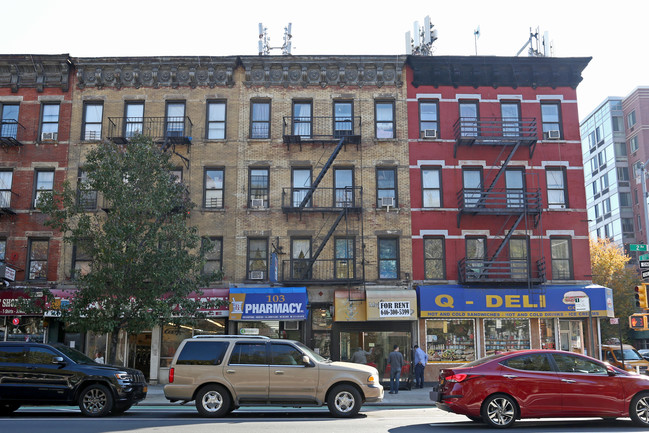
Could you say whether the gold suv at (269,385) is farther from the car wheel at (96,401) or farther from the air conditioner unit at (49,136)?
the air conditioner unit at (49,136)

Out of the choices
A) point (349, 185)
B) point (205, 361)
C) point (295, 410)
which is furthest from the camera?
point (349, 185)

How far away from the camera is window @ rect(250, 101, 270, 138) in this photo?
86.4 feet

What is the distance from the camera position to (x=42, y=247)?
83.3 feet

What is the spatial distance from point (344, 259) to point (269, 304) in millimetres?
3635

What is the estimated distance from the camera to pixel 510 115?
26594 millimetres

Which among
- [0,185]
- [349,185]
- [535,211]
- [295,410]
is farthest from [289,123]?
[295,410]

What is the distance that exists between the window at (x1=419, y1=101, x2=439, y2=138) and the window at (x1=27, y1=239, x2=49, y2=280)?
16.7 metres

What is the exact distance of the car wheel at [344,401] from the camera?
1367 centimetres

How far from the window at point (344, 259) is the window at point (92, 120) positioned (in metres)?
11.4

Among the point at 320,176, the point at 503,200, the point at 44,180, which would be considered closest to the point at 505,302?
the point at 503,200

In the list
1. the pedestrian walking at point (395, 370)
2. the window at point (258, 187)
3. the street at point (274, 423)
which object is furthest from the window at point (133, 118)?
the pedestrian walking at point (395, 370)

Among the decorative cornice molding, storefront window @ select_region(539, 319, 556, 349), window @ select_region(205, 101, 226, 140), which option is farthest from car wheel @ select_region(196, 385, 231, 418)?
the decorative cornice molding

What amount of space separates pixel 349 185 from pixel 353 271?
3.75 m

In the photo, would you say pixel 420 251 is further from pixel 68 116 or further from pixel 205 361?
pixel 68 116
